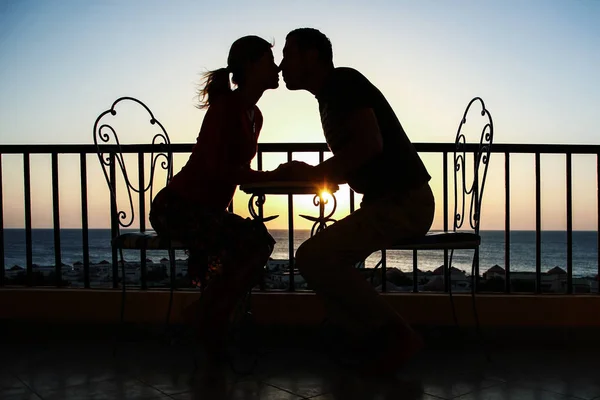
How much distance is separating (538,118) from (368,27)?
7178 millimetres

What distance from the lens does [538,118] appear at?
424 inches

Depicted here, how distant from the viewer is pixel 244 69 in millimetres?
2336

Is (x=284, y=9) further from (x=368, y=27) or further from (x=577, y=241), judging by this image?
(x=577, y=241)

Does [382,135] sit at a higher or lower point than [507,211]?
higher

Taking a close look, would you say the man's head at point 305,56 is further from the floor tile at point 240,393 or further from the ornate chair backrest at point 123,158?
the floor tile at point 240,393

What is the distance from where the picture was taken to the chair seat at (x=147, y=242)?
2.41 m

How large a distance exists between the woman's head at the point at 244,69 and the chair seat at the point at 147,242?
2.13 ft

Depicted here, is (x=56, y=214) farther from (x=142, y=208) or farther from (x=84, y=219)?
(x=142, y=208)

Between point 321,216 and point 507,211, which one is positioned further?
point 507,211

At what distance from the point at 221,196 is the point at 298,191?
40cm

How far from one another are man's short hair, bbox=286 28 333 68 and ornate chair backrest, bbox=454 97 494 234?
0.99 m

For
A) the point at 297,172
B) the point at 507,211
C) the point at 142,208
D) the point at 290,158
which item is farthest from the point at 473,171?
the point at 142,208

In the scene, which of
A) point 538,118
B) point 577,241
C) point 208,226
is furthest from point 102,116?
point 577,241

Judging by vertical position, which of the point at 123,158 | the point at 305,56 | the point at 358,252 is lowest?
the point at 358,252
